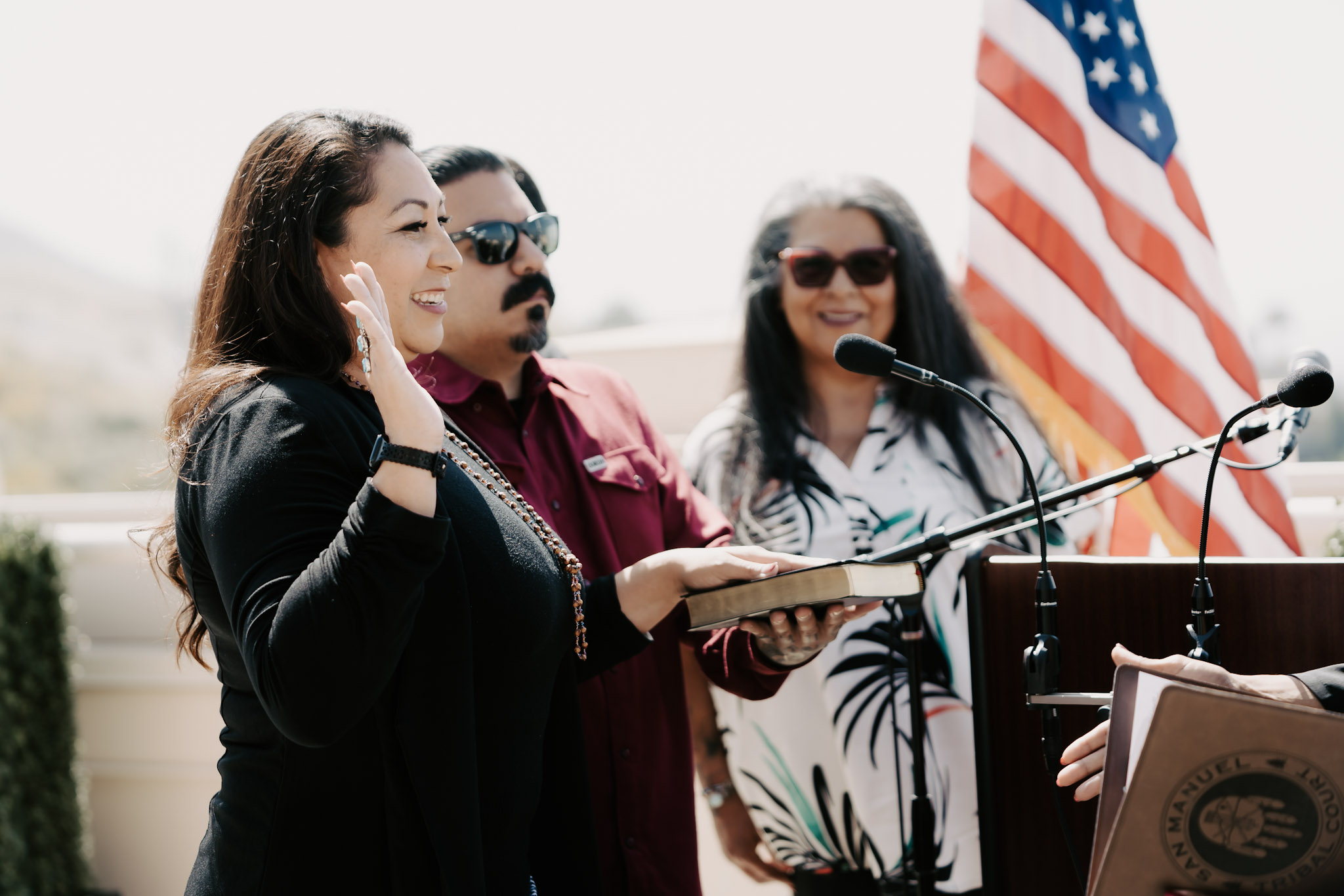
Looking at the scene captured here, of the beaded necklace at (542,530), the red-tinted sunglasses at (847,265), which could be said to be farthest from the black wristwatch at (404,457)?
the red-tinted sunglasses at (847,265)

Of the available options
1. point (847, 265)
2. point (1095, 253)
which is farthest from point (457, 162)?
point (1095, 253)

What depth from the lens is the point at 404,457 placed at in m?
1.20

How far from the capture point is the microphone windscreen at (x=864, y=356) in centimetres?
162

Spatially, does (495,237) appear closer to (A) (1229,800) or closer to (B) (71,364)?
(A) (1229,800)

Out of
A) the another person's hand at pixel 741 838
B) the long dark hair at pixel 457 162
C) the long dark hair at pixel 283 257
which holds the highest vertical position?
the long dark hair at pixel 457 162

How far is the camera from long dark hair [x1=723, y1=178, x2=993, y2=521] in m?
2.62

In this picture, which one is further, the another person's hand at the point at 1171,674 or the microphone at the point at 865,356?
the microphone at the point at 865,356

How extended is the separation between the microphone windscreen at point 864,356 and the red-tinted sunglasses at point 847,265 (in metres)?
1.09

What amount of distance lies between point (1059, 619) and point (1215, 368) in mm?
1990

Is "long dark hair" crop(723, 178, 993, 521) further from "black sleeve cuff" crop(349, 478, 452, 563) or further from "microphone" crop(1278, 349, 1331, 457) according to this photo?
"black sleeve cuff" crop(349, 478, 452, 563)

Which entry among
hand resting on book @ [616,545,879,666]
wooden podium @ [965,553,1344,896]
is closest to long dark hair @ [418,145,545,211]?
hand resting on book @ [616,545,879,666]

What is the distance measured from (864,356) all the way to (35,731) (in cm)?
405

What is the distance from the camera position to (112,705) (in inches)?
171

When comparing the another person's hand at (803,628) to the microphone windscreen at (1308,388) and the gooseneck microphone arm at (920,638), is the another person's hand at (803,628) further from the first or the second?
the microphone windscreen at (1308,388)
